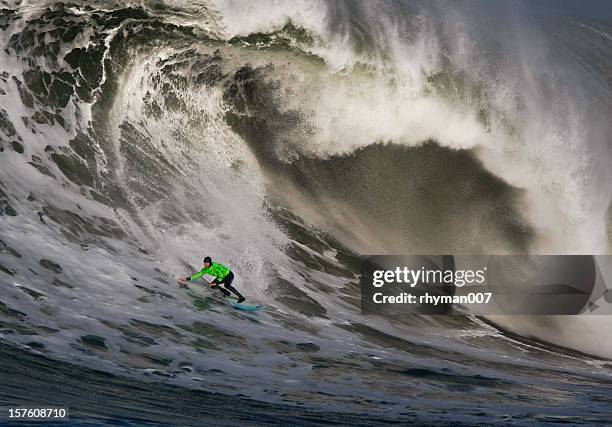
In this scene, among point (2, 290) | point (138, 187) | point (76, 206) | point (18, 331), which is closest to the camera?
point (18, 331)

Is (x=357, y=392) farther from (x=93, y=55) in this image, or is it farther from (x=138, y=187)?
(x=93, y=55)

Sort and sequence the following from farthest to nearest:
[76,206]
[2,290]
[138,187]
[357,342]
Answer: [138,187]
[76,206]
[357,342]
[2,290]

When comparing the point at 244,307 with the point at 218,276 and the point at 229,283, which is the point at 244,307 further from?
the point at 218,276

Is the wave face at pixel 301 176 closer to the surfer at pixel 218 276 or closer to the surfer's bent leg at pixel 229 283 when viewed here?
the surfer at pixel 218 276

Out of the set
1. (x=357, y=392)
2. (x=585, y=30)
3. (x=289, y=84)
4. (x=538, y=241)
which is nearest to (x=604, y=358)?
(x=538, y=241)

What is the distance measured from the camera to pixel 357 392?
312 inches

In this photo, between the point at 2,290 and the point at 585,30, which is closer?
the point at 2,290

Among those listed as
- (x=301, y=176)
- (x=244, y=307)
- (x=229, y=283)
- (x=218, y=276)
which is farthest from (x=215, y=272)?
(x=301, y=176)

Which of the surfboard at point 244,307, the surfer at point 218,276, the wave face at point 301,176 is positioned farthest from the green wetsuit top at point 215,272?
the surfboard at point 244,307

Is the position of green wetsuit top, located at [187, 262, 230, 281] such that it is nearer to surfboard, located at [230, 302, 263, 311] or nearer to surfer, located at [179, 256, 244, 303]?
surfer, located at [179, 256, 244, 303]

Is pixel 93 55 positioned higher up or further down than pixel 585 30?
further down

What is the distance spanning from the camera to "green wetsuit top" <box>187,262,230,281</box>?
9680 millimetres

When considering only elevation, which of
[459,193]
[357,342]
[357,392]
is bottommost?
[357,392]

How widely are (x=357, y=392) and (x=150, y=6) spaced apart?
25.3 ft
